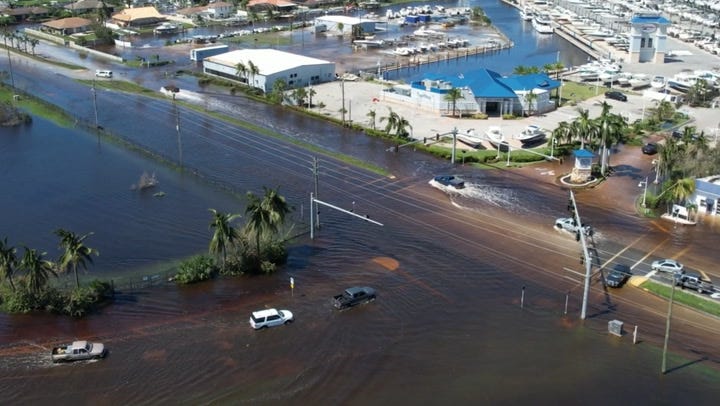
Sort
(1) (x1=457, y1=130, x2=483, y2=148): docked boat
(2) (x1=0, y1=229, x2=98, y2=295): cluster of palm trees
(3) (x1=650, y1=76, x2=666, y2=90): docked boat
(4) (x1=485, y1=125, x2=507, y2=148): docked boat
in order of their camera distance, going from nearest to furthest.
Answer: (2) (x1=0, y1=229, x2=98, y2=295): cluster of palm trees
(4) (x1=485, y1=125, x2=507, y2=148): docked boat
(1) (x1=457, y1=130, x2=483, y2=148): docked boat
(3) (x1=650, y1=76, x2=666, y2=90): docked boat

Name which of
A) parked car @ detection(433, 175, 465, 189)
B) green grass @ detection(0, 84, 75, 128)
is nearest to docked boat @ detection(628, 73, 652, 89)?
parked car @ detection(433, 175, 465, 189)

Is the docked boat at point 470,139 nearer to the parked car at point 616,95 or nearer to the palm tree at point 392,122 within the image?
the palm tree at point 392,122

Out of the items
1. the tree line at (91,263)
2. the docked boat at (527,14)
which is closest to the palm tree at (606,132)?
the tree line at (91,263)

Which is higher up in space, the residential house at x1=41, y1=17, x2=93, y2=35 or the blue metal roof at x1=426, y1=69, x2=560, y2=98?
the residential house at x1=41, y1=17, x2=93, y2=35

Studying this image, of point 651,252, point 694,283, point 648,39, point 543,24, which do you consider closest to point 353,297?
point 694,283

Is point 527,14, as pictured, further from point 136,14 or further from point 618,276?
point 618,276

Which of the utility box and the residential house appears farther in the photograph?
the residential house

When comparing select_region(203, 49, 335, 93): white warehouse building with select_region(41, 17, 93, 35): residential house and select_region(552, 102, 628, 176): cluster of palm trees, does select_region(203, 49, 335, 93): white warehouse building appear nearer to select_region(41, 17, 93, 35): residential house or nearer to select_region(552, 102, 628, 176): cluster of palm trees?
select_region(552, 102, 628, 176): cluster of palm trees
